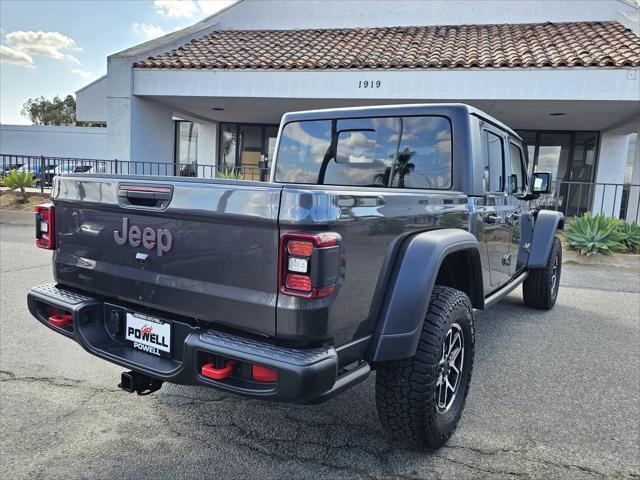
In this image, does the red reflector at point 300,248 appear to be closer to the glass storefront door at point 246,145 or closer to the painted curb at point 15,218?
the painted curb at point 15,218

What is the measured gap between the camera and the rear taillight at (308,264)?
1.89m

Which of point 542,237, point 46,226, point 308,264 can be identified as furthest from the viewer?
point 542,237

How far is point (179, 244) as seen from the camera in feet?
7.29

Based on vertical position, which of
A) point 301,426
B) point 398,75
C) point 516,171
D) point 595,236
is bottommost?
point 301,426

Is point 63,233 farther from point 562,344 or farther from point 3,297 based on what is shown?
point 562,344

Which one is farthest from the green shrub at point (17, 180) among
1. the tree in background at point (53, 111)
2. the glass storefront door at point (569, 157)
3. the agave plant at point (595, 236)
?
the tree in background at point (53, 111)

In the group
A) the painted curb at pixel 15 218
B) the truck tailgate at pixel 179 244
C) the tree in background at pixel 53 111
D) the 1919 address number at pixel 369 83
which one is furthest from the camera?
the tree in background at pixel 53 111

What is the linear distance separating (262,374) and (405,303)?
769 mm

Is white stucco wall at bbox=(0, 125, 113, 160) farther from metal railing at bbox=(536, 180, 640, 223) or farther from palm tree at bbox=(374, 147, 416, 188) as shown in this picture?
palm tree at bbox=(374, 147, 416, 188)

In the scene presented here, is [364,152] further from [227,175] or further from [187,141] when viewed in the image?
[187,141]

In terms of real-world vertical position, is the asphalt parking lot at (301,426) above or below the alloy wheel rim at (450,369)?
below

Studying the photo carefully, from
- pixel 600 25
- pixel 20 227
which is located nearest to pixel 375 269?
pixel 20 227

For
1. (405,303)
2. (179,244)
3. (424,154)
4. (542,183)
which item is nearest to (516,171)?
(542,183)

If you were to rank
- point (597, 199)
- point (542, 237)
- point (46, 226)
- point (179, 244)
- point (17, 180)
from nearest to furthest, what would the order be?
point (179, 244) → point (46, 226) → point (542, 237) → point (17, 180) → point (597, 199)
